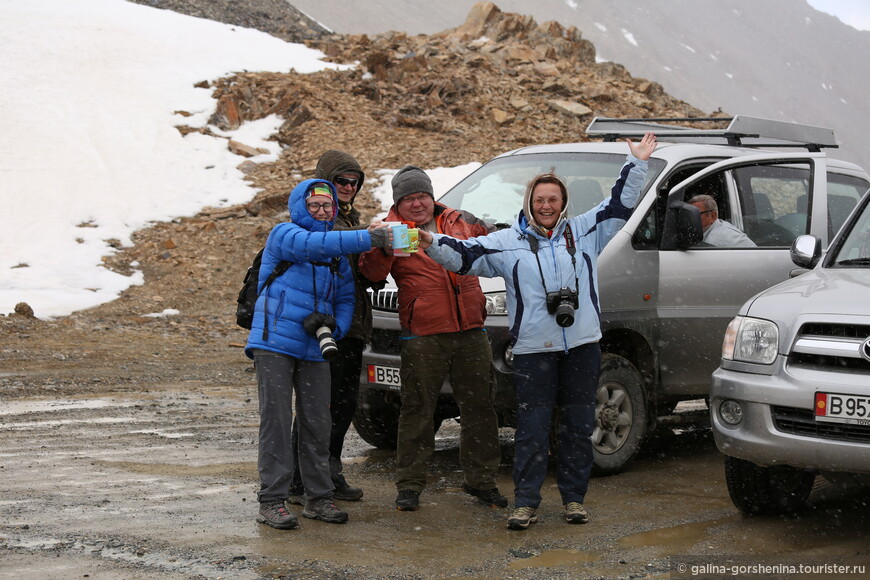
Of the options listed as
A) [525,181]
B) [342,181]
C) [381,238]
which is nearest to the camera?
[381,238]

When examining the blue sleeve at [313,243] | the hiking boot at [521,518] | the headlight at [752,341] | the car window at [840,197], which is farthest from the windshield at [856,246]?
the blue sleeve at [313,243]

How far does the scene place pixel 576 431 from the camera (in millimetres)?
5773

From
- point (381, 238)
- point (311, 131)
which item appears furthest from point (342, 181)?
point (311, 131)

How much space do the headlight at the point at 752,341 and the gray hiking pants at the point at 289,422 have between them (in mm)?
2132

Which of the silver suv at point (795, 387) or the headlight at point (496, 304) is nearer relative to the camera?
the silver suv at point (795, 387)

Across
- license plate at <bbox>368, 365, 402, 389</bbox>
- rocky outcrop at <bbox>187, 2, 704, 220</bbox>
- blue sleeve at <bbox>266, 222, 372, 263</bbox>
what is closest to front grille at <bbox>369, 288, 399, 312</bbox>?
license plate at <bbox>368, 365, 402, 389</bbox>

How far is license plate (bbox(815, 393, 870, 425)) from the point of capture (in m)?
4.66

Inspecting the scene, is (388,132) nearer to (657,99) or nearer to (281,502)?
(657,99)

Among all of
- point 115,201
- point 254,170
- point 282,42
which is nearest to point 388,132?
point 254,170

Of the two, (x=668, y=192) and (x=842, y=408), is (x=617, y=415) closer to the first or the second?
(x=668, y=192)

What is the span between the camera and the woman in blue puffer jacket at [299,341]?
5.59m

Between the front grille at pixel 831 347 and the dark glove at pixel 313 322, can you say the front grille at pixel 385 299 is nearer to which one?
the dark glove at pixel 313 322

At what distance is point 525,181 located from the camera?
7656 millimetres

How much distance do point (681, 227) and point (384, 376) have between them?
6.91 ft
